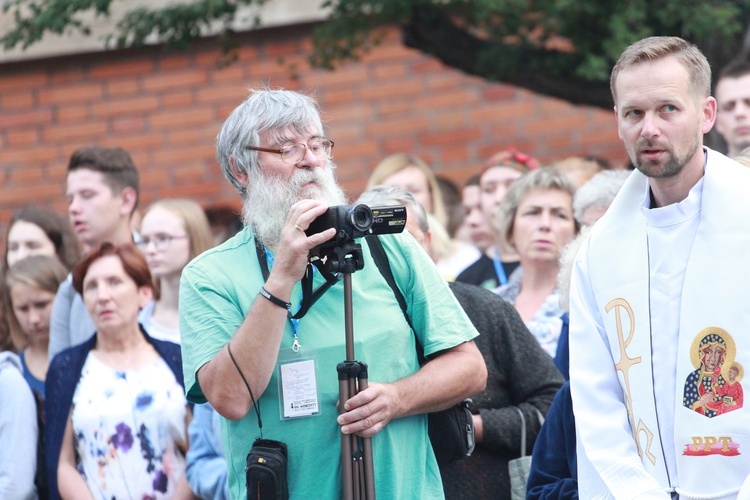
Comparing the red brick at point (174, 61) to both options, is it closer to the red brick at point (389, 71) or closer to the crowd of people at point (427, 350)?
the red brick at point (389, 71)

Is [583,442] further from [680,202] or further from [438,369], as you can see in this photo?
[680,202]

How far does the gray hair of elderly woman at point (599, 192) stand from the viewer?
4793 mm

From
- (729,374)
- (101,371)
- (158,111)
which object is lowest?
(729,374)

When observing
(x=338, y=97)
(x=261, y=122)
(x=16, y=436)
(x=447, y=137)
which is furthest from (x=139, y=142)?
(x=261, y=122)

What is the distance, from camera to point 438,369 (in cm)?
341

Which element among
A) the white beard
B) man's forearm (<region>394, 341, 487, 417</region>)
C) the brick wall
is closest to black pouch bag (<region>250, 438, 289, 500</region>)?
man's forearm (<region>394, 341, 487, 417</region>)

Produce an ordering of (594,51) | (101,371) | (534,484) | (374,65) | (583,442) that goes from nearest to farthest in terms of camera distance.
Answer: (583,442) → (534,484) → (101,371) → (594,51) → (374,65)

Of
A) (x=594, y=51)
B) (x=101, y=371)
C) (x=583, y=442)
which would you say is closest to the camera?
(x=583, y=442)

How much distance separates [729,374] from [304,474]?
3.92 feet

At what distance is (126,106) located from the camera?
9.55 meters

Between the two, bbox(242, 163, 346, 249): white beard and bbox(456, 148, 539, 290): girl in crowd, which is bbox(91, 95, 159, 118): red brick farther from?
bbox(242, 163, 346, 249): white beard

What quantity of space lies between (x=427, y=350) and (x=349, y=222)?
0.51m

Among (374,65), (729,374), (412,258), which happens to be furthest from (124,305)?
(374,65)

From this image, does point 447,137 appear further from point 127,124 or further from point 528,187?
point 528,187
